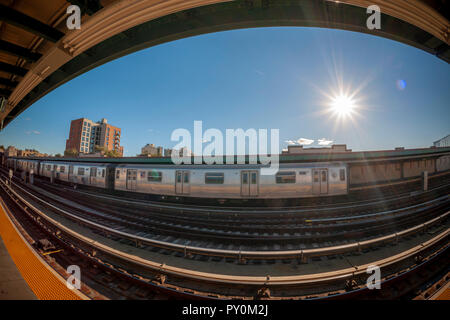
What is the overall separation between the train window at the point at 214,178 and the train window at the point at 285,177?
3.46 m

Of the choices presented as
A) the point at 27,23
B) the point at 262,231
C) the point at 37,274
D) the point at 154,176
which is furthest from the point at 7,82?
the point at 262,231

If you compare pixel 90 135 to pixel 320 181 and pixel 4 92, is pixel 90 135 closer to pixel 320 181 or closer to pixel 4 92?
pixel 4 92

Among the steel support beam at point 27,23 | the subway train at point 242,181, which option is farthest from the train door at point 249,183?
the steel support beam at point 27,23

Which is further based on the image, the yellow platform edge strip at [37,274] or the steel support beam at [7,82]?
the steel support beam at [7,82]

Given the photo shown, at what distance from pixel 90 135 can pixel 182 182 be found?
83818 mm

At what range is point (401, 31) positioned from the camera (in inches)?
121

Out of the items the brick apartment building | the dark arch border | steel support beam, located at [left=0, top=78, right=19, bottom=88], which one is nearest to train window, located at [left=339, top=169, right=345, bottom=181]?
the dark arch border

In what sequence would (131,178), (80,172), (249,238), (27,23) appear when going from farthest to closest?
(80,172)
(131,178)
(249,238)
(27,23)

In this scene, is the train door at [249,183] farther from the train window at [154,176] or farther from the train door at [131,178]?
the train door at [131,178]

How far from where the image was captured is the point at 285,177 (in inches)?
361

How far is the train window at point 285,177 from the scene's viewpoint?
916 centimetres
